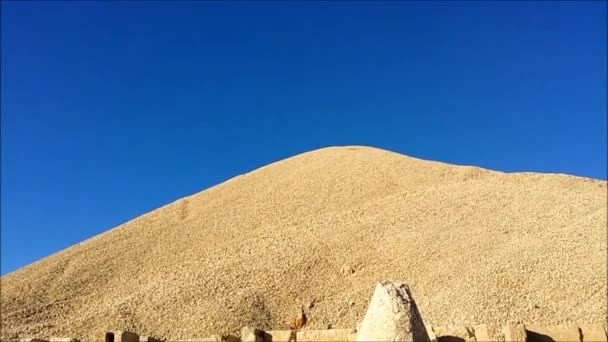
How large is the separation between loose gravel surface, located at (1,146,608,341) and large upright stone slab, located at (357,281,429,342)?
1386 centimetres

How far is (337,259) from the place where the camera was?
2905cm

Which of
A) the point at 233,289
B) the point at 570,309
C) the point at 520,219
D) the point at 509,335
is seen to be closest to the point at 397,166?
the point at 520,219

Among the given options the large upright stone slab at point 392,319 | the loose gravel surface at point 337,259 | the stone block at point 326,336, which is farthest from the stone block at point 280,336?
the loose gravel surface at point 337,259

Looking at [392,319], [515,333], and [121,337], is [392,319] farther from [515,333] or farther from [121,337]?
[121,337]

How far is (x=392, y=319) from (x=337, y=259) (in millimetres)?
21480

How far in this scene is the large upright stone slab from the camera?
7.58m

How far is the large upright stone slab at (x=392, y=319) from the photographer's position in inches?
298

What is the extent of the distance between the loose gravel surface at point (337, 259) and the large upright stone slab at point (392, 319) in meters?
13.9

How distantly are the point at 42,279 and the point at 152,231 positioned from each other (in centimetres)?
672

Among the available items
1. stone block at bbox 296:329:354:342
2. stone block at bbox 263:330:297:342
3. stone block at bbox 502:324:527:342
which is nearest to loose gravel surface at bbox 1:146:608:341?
stone block at bbox 502:324:527:342

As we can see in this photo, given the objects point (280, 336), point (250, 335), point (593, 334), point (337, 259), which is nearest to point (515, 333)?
point (593, 334)

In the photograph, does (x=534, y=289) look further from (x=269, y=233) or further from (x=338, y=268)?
(x=269, y=233)

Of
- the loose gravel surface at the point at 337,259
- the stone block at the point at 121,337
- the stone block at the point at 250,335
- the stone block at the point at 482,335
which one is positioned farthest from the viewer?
the loose gravel surface at the point at 337,259

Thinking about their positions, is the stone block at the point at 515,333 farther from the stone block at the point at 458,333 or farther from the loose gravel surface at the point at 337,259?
the loose gravel surface at the point at 337,259
